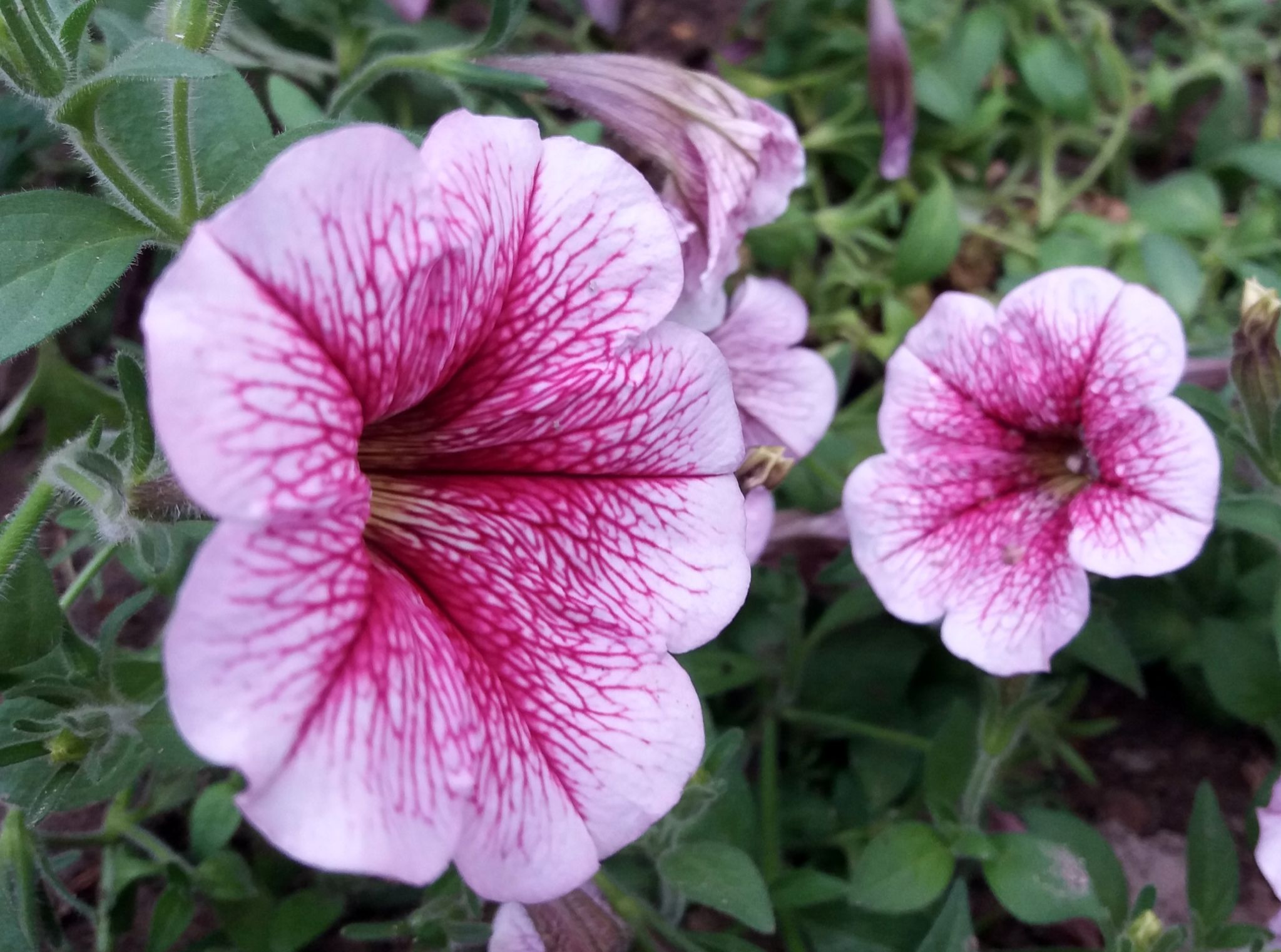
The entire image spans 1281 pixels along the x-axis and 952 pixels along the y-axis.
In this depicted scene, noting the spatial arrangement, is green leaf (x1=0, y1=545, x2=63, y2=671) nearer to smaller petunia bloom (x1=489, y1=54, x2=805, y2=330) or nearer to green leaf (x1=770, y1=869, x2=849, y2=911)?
smaller petunia bloom (x1=489, y1=54, x2=805, y2=330)

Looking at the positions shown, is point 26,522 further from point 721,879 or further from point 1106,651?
point 1106,651

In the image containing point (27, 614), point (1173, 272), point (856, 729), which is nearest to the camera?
point (27, 614)

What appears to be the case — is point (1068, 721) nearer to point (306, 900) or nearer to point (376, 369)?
point (306, 900)

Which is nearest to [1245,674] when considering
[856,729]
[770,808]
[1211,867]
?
[1211,867]

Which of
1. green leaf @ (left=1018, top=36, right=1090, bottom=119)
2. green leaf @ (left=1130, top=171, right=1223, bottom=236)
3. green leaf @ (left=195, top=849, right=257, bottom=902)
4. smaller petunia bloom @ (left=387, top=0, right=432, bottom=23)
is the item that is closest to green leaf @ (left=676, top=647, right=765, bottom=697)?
green leaf @ (left=195, top=849, right=257, bottom=902)

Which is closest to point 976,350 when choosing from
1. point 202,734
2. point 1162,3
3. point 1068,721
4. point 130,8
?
point 1068,721

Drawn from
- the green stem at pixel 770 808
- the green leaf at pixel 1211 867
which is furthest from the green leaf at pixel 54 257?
the green leaf at pixel 1211 867
